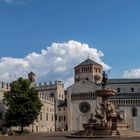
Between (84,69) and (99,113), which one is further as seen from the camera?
(84,69)

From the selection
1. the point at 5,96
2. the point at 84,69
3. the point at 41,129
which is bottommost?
the point at 41,129

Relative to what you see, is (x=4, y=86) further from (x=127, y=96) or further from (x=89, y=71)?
(x=89, y=71)

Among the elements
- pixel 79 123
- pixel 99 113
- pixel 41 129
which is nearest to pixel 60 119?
pixel 79 123

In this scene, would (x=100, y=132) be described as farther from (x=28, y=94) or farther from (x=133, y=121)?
(x=133, y=121)

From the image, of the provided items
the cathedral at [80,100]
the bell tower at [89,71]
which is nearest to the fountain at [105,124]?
the cathedral at [80,100]

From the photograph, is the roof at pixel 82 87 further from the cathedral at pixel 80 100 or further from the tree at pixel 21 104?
the tree at pixel 21 104

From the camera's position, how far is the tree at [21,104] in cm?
7300

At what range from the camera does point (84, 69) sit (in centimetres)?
12000

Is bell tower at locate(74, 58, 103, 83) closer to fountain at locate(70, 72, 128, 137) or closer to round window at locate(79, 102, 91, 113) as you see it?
round window at locate(79, 102, 91, 113)

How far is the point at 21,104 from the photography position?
74250 millimetres

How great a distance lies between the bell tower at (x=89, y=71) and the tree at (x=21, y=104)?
44668mm

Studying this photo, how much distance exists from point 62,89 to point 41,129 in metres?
25.5

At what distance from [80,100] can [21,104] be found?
127 ft

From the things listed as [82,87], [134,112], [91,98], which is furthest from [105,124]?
[82,87]
